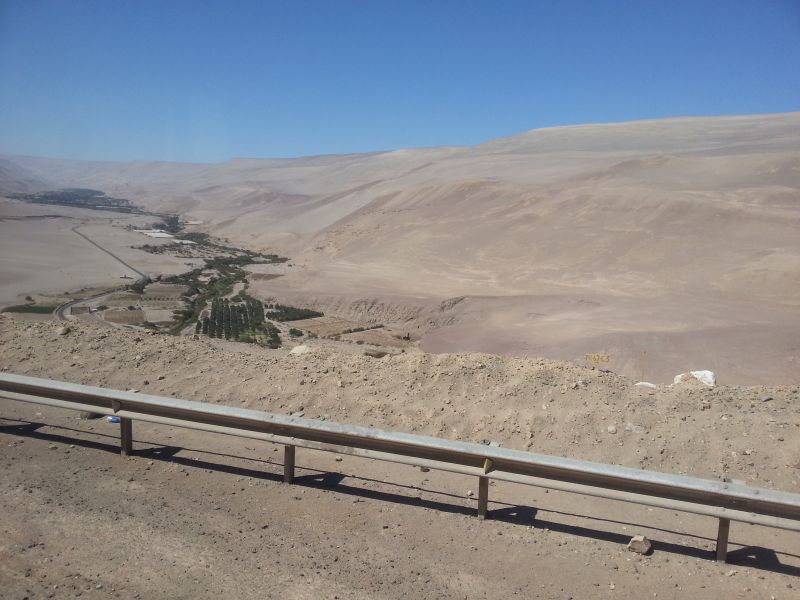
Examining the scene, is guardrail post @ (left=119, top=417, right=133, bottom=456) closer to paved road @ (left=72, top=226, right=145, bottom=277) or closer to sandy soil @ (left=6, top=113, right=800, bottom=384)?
sandy soil @ (left=6, top=113, right=800, bottom=384)

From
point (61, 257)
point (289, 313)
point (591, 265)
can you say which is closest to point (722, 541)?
point (289, 313)

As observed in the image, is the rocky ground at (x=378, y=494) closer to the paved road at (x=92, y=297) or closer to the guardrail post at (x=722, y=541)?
the guardrail post at (x=722, y=541)

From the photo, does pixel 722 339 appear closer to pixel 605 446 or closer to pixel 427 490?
pixel 605 446

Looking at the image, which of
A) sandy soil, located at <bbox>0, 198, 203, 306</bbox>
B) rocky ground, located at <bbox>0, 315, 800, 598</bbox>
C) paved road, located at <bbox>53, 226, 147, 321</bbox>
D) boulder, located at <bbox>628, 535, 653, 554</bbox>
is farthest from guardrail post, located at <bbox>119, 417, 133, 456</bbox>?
sandy soil, located at <bbox>0, 198, 203, 306</bbox>

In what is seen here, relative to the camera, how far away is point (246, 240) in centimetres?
10656

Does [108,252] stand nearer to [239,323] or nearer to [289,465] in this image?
[239,323]

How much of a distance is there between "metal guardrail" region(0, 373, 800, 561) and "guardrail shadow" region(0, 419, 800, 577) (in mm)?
205

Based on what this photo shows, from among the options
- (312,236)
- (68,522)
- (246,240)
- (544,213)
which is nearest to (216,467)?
(68,522)

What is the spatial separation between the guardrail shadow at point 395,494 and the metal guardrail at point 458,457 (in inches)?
8.1

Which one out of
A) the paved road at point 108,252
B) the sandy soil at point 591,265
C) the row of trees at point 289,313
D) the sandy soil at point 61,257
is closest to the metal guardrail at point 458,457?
the sandy soil at point 591,265

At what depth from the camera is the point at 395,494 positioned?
5.76m

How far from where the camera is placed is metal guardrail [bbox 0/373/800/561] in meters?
4.80

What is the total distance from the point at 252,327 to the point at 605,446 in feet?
112

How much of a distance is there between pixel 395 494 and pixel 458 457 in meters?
0.71
